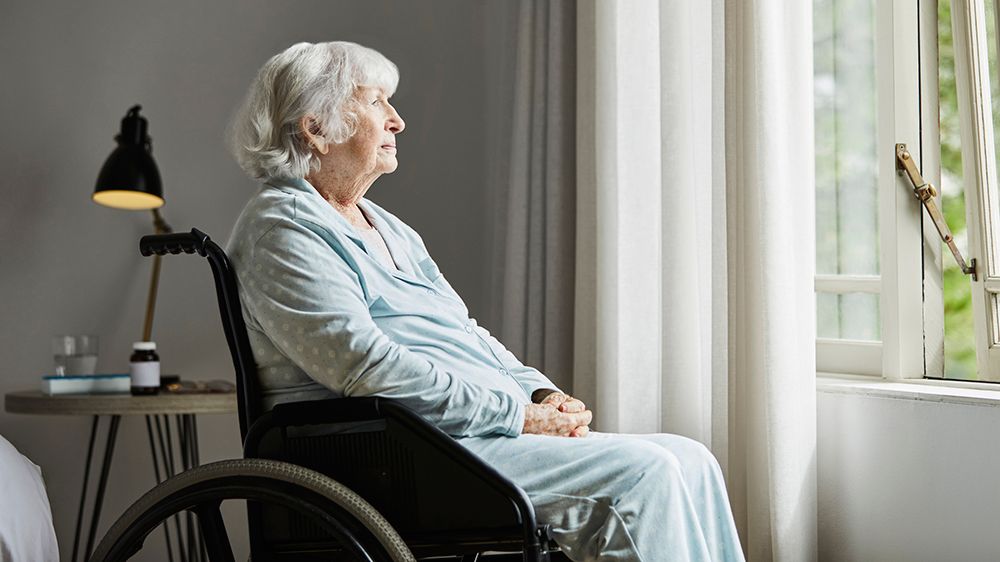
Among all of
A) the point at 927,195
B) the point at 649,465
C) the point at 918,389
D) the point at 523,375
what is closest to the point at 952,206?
the point at 927,195

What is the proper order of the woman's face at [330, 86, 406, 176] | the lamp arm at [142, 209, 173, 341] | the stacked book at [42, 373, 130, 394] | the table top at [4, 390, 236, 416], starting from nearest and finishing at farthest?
1. the woman's face at [330, 86, 406, 176]
2. the table top at [4, 390, 236, 416]
3. the stacked book at [42, 373, 130, 394]
4. the lamp arm at [142, 209, 173, 341]

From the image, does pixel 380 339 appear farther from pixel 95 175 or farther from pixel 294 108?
pixel 95 175

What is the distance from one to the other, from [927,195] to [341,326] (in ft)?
4.47

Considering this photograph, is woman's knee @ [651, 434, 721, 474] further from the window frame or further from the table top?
the table top

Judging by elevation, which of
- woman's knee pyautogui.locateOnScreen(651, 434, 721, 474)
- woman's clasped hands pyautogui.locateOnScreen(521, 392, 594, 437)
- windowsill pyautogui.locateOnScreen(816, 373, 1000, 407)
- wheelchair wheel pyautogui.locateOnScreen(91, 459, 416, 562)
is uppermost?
windowsill pyautogui.locateOnScreen(816, 373, 1000, 407)

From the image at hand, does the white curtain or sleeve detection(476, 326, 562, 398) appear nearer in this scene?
sleeve detection(476, 326, 562, 398)

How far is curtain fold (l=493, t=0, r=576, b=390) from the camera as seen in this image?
2.74m

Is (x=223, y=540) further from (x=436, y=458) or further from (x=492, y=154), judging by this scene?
(x=492, y=154)

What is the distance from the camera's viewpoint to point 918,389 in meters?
2.02

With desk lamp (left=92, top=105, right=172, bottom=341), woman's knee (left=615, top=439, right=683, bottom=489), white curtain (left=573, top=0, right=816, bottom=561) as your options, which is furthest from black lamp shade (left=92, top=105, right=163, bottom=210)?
woman's knee (left=615, top=439, right=683, bottom=489)

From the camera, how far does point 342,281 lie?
1.45 m

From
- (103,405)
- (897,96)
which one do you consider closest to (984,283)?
(897,96)

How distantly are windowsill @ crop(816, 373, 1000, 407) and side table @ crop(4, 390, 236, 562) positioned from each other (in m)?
1.37

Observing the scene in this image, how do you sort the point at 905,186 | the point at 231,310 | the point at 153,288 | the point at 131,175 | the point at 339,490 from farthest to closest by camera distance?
the point at 153,288 → the point at 131,175 → the point at 905,186 → the point at 231,310 → the point at 339,490
